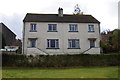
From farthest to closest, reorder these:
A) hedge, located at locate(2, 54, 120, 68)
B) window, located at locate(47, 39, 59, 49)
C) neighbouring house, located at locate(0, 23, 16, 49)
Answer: neighbouring house, located at locate(0, 23, 16, 49), window, located at locate(47, 39, 59, 49), hedge, located at locate(2, 54, 120, 68)

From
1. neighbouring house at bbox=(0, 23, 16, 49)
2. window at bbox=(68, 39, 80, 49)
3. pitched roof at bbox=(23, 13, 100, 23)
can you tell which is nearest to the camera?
window at bbox=(68, 39, 80, 49)

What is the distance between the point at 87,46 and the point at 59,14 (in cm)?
914

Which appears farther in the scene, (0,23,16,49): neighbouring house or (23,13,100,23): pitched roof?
(0,23,16,49): neighbouring house

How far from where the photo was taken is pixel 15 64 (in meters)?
31.1

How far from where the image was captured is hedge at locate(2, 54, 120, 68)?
31.2 meters

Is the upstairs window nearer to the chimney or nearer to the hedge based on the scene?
the chimney

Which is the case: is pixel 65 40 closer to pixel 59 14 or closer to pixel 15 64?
pixel 59 14

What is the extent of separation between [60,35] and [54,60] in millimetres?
10206

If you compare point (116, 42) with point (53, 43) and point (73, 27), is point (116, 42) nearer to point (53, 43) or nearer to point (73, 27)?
point (73, 27)

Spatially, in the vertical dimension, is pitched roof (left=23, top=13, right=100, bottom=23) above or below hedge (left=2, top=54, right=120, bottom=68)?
above

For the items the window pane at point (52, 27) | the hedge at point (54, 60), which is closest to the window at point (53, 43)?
the window pane at point (52, 27)

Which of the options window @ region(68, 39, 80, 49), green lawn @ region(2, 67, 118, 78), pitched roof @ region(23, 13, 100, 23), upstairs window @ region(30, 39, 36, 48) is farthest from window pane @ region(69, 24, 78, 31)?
green lawn @ region(2, 67, 118, 78)

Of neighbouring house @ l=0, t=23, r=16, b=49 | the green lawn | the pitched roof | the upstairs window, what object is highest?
the pitched roof

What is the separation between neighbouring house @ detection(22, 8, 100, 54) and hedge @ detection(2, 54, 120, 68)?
7059 mm
